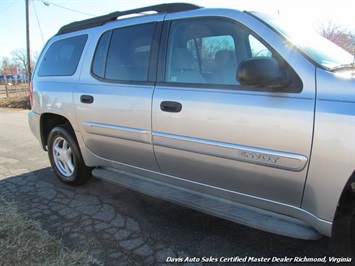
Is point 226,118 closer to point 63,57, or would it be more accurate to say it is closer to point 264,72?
point 264,72

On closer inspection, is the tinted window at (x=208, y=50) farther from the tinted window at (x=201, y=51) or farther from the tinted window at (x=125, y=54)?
the tinted window at (x=125, y=54)

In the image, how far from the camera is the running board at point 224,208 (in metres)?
1.99

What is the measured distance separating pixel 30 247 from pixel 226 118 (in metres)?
2.02

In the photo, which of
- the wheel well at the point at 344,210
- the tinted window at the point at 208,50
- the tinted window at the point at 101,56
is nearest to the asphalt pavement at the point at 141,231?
the wheel well at the point at 344,210

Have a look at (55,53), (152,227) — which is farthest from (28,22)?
(152,227)

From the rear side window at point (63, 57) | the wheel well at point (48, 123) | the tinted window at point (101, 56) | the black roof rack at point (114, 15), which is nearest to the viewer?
the black roof rack at point (114, 15)

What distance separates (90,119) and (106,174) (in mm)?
644

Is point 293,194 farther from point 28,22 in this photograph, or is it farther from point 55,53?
point 28,22

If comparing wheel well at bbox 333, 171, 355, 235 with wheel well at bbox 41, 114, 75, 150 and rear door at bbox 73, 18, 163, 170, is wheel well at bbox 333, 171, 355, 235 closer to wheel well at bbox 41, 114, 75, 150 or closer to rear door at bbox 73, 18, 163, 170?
rear door at bbox 73, 18, 163, 170

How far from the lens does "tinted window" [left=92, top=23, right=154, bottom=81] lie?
9.00 ft

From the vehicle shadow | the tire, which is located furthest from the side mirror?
the tire

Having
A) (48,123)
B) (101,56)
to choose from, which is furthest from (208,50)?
(48,123)

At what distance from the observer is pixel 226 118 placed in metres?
2.13

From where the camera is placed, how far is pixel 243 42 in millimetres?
2439
